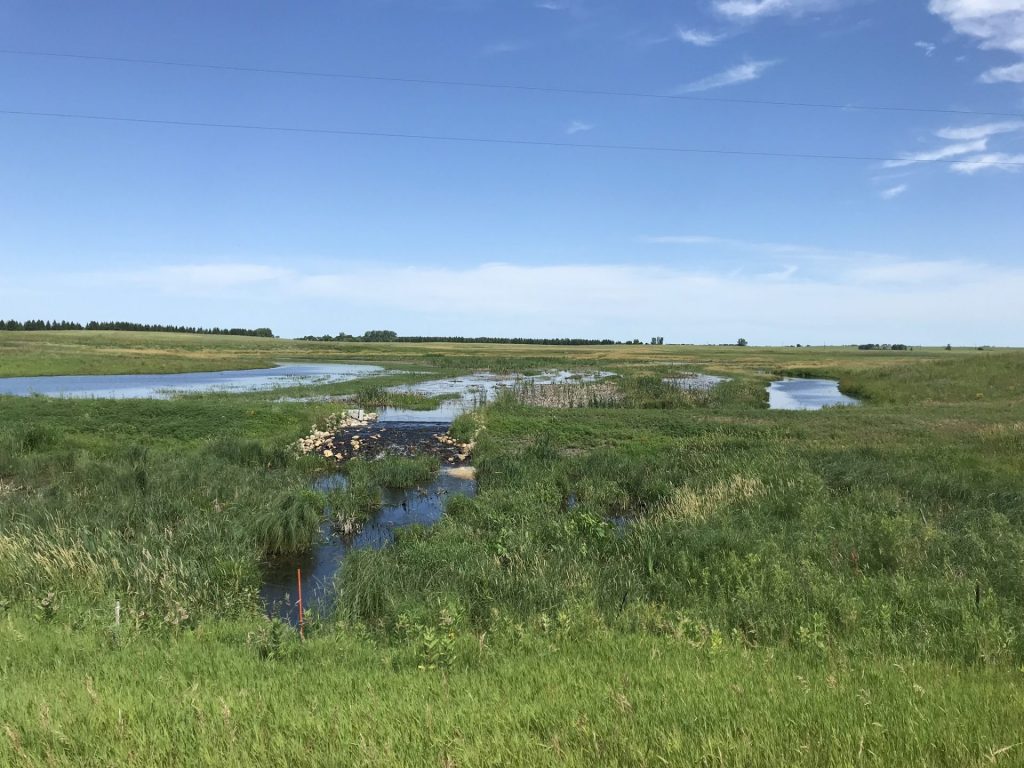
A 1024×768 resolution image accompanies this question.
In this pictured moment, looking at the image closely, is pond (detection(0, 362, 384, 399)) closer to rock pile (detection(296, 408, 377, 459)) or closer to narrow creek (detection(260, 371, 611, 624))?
rock pile (detection(296, 408, 377, 459))

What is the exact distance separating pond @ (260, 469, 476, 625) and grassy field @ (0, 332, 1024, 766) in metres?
0.60

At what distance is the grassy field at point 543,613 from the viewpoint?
4227mm

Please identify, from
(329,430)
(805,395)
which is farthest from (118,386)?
(805,395)

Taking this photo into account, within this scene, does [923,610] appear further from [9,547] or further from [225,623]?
[9,547]

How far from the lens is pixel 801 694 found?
4828 millimetres

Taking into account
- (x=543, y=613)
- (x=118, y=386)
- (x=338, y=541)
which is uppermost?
(x=118, y=386)

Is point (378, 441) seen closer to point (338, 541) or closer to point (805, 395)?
point (338, 541)

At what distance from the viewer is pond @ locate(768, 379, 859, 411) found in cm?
4458

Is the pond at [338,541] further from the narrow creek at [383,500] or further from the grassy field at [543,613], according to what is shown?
the grassy field at [543,613]

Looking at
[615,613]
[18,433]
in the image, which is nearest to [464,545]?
[615,613]

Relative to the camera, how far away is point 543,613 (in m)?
7.70

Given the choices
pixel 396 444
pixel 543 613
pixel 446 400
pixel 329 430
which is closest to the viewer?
pixel 543 613

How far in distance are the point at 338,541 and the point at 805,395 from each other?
51.4m

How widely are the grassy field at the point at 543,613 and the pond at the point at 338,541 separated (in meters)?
0.60
